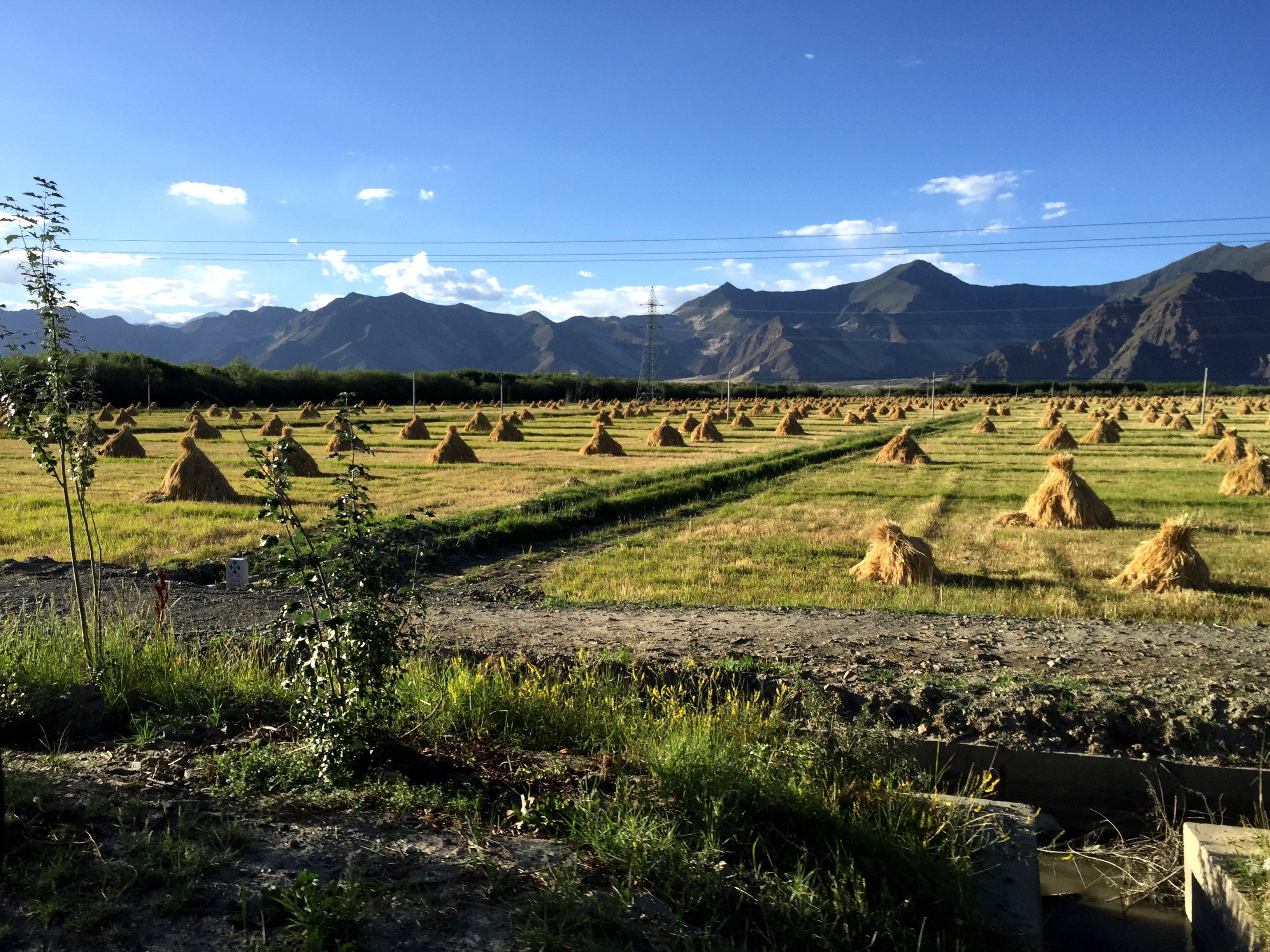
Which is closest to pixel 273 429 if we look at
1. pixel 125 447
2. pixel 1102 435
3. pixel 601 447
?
pixel 125 447

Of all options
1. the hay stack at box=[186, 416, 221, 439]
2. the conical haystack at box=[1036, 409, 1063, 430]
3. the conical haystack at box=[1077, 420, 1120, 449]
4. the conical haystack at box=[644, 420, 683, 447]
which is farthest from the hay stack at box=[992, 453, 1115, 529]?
the conical haystack at box=[1036, 409, 1063, 430]

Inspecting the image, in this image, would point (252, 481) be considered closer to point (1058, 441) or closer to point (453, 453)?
point (453, 453)

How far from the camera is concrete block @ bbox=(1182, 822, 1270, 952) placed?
4.51 meters

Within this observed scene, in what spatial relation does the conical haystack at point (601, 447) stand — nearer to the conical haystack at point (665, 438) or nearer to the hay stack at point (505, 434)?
the conical haystack at point (665, 438)

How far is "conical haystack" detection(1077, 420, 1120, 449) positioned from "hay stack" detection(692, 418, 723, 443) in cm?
1591

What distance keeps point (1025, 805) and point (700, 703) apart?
2.47m

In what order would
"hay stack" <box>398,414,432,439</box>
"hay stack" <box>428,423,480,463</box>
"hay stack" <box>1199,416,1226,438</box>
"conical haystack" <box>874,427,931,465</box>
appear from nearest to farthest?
"hay stack" <box>428,423,480,463</box> < "conical haystack" <box>874,427,931,465</box> < "hay stack" <box>398,414,432,439</box> < "hay stack" <box>1199,416,1226,438</box>

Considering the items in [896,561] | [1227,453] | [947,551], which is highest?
[1227,453]

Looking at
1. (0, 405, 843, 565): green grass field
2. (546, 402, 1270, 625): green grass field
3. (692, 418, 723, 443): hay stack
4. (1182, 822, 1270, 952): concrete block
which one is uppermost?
(692, 418, 723, 443): hay stack

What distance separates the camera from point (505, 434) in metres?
38.5

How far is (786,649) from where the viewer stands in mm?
8008

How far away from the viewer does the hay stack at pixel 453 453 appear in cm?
2786

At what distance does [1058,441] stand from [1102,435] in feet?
13.9

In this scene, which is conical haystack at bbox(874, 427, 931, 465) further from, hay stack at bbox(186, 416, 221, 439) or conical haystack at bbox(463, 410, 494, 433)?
hay stack at bbox(186, 416, 221, 439)
